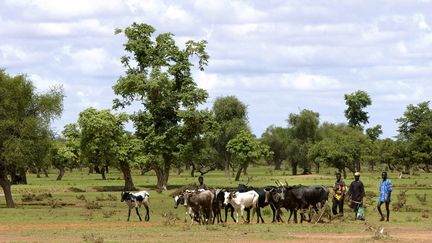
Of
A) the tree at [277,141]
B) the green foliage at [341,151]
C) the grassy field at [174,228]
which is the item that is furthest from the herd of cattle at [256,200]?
the tree at [277,141]

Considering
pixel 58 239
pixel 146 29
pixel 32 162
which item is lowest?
pixel 58 239

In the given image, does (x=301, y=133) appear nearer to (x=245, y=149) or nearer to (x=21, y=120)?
(x=245, y=149)

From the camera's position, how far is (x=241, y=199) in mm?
35875

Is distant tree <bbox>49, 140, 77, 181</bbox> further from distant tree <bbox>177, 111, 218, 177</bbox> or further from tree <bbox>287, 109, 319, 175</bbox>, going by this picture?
tree <bbox>287, 109, 319, 175</bbox>

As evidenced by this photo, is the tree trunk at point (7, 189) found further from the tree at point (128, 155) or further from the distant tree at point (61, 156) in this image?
the distant tree at point (61, 156)

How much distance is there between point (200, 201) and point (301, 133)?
335 ft

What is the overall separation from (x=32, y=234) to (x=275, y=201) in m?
10.3

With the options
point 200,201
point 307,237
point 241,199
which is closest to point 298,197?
point 241,199

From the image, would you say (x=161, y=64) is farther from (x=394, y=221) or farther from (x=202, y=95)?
(x=394, y=221)

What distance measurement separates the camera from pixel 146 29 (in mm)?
76688

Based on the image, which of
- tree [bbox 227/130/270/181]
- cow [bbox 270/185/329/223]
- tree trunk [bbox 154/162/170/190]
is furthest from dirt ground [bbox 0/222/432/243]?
tree [bbox 227/130/270/181]

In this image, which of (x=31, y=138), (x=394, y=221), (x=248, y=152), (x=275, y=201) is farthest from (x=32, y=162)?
(x=248, y=152)

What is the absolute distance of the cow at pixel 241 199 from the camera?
3581 cm

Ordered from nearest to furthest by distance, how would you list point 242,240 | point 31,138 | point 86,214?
point 242,240, point 86,214, point 31,138
